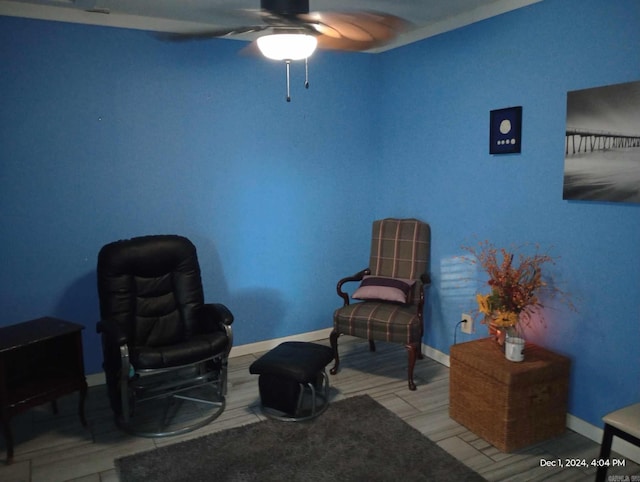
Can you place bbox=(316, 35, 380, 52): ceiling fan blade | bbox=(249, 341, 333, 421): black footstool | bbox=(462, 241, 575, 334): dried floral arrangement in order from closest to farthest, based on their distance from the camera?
bbox=(316, 35, 380, 52): ceiling fan blade, bbox=(462, 241, 575, 334): dried floral arrangement, bbox=(249, 341, 333, 421): black footstool

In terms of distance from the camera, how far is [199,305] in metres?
3.33

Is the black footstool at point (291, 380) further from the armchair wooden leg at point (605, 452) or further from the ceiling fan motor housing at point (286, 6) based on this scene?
the ceiling fan motor housing at point (286, 6)

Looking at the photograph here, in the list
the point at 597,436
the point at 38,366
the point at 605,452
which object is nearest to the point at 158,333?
the point at 38,366

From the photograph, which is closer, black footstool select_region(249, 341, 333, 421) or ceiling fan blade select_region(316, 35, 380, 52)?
ceiling fan blade select_region(316, 35, 380, 52)

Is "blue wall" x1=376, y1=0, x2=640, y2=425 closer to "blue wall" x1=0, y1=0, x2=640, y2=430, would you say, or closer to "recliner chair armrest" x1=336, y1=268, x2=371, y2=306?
"blue wall" x1=0, y1=0, x2=640, y2=430

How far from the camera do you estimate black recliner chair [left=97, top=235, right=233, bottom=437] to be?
111 inches

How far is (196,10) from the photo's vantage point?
317 cm

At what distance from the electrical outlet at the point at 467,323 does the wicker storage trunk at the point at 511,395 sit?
603mm

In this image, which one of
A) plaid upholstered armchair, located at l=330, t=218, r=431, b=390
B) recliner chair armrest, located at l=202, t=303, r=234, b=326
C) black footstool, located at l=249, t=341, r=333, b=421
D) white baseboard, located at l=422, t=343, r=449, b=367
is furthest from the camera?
white baseboard, located at l=422, t=343, r=449, b=367

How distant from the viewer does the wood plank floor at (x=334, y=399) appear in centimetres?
248

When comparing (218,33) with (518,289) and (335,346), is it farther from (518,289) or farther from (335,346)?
(335,346)

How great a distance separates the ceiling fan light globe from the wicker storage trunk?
75.6 inches

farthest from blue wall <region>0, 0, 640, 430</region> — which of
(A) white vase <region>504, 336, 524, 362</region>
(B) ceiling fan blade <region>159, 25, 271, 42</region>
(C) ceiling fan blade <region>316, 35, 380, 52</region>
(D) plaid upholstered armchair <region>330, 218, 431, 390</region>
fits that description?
(B) ceiling fan blade <region>159, 25, 271, 42</region>

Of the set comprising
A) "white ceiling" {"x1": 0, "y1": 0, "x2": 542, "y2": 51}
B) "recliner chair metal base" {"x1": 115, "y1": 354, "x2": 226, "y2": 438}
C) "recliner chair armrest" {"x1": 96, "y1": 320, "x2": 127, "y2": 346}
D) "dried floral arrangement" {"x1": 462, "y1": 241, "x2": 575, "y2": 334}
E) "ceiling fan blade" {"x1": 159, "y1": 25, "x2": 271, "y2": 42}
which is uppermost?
"white ceiling" {"x1": 0, "y1": 0, "x2": 542, "y2": 51}
